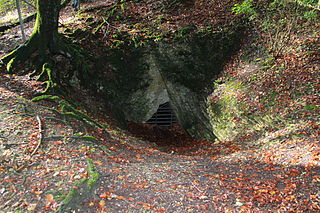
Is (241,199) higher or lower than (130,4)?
lower

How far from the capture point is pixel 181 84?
11586 millimetres

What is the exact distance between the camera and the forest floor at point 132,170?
3.79m

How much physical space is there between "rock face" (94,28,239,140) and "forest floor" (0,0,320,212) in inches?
154

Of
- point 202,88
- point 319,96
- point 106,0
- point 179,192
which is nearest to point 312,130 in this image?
point 319,96

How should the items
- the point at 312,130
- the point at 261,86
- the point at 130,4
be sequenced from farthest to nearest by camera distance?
the point at 130,4
the point at 261,86
the point at 312,130

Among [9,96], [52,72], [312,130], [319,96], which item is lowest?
[312,130]

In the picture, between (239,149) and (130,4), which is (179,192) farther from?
(130,4)

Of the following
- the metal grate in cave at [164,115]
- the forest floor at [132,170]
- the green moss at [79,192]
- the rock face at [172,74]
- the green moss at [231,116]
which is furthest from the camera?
the metal grate in cave at [164,115]

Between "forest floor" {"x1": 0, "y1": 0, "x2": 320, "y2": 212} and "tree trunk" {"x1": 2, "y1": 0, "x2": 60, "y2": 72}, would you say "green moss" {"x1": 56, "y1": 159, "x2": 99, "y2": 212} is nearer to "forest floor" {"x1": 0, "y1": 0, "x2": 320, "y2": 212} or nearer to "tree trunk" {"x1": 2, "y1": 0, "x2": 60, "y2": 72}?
"forest floor" {"x1": 0, "y1": 0, "x2": 320, "y2": 212}

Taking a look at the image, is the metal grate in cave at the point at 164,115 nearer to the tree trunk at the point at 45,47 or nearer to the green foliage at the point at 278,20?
the tree trunk at the point at 45,47

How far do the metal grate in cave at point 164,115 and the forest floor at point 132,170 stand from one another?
533 centimetres

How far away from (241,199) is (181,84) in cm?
792

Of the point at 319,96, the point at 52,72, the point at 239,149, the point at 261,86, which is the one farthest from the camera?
the point at 261,86

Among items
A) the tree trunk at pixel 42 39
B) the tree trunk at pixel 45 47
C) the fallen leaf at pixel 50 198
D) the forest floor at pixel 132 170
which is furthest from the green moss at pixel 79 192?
the tree trunk at pixel 42 39
